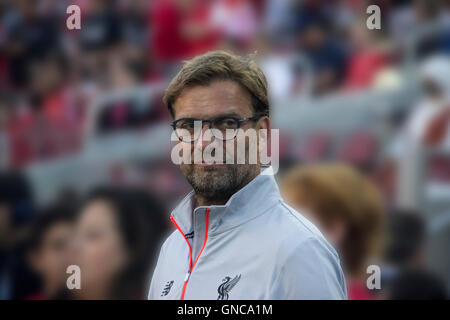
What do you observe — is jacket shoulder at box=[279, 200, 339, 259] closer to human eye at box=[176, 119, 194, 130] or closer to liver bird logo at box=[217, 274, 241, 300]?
liver bird logo at box=[217, 274, 241, 300]

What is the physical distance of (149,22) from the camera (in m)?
6.70

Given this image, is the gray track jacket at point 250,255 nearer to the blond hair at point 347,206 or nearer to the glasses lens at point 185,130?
the glasses lens at point 185,130

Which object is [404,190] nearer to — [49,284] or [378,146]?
[378,146]

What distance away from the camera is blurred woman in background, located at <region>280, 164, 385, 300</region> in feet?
10.0

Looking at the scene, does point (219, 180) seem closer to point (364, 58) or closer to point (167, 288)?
point (167, 288)

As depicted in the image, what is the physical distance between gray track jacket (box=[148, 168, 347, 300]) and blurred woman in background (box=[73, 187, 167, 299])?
1.35 metres

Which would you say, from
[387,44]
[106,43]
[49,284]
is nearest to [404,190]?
[387,44]

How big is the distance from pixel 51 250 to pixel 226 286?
106 inches

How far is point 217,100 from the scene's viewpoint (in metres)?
1.92

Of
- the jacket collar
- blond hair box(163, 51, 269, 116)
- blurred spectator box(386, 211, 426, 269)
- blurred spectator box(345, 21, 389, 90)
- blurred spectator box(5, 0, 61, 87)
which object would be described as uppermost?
blurred spectator box(5, 0, 61, 87)

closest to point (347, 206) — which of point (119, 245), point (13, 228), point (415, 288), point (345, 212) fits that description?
point (345, 212)

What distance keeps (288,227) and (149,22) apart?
5.14 metres

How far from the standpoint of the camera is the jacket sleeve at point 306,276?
1.68 meters

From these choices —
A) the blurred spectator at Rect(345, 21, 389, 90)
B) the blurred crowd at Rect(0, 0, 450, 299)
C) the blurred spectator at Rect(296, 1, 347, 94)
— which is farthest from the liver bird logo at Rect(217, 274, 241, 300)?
the blurred spectator at Rect(296, 1, 347, 94)
